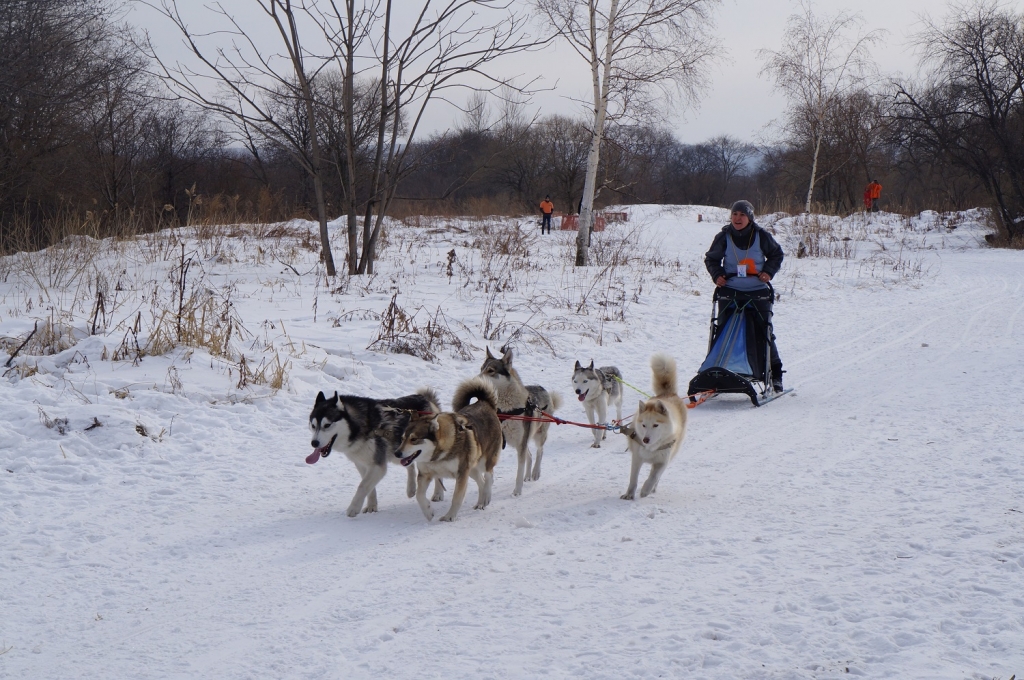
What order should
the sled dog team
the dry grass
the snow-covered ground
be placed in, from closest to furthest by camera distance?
the snow-covered ground < the sled dog team < the dry grass

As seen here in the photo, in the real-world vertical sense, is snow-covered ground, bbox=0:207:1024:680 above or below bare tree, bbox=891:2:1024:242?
below

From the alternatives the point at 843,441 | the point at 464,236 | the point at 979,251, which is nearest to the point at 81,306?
the point at 843,441

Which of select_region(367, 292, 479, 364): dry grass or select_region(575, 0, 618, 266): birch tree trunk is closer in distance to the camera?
select_region(367, 292, 479, 364): dry grass

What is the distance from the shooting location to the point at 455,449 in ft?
14.9

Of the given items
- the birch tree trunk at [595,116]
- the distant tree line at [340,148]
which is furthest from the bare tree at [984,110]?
the birch tree trunk at [595,116]

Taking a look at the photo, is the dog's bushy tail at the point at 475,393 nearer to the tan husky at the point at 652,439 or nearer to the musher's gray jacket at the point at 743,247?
the tan husky at the point at 652,439

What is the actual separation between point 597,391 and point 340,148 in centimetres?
941

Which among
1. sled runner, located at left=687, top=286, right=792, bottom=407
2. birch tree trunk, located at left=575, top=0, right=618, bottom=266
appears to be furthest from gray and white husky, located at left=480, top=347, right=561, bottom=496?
birch tree trunk, located at left=575, top=0, right=618, bottom=266

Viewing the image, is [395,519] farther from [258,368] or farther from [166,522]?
[258,368]

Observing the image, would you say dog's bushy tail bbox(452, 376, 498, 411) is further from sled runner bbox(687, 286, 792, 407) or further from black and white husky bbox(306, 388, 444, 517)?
sled runner bbox(687, 286, 792, 407)

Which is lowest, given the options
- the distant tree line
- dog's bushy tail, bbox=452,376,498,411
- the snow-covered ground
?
the snow-covered ground

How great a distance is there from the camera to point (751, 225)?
8.05m

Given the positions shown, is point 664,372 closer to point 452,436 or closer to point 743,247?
point 452,436

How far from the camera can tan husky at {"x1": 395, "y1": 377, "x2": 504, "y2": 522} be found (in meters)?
4.33
